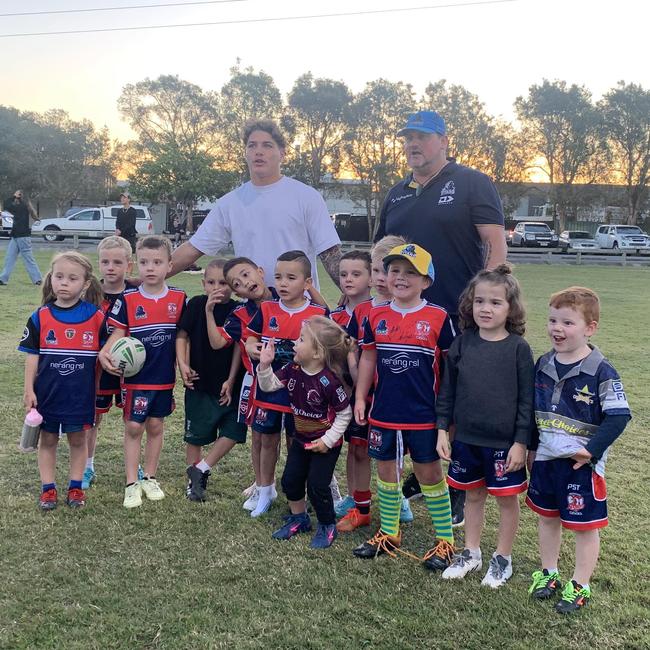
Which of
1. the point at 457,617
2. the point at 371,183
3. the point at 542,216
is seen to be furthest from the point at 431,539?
the point at 542,216

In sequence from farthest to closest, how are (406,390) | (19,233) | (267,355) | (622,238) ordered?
(622,238) < (19,233) < (267,355) < (406,390)

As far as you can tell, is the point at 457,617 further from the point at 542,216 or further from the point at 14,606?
the point at 542,216

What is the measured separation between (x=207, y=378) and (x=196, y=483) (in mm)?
670

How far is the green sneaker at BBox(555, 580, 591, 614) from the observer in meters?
2.89

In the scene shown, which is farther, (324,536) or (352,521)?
(352,521)

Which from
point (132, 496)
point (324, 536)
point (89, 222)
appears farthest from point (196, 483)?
point (89, 222)

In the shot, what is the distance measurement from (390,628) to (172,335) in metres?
2.23

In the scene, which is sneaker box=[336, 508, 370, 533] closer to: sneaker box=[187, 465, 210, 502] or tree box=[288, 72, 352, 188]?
sneaker box=[187, 465, 210, 502]

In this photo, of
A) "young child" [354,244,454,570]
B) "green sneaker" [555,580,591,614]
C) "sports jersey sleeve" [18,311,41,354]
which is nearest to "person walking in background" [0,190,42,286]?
"sports jersey sleeve" [18,311,41,354]

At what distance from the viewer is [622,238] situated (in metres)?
35.6

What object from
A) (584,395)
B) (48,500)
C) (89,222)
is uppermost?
(89,222)

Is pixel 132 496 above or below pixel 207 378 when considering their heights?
below

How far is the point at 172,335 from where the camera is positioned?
412 centimetres

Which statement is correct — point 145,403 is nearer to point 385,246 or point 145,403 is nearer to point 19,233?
point 385,246
